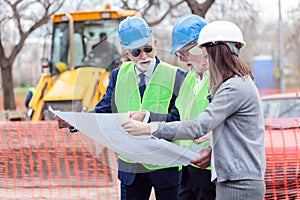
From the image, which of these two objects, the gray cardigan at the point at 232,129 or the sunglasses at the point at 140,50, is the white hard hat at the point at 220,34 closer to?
the gray cardigan at the point at 232,129

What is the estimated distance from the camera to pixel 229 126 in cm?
Answer: 295

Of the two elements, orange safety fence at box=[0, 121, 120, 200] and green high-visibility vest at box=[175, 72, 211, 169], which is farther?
orange safety fence at box=[0, 121, 120, 200]

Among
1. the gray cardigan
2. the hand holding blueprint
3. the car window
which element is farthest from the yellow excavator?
the gray cardigan

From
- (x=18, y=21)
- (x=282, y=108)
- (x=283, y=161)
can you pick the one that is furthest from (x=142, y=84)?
(x=18, y=21)

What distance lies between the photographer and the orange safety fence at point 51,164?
630 cm

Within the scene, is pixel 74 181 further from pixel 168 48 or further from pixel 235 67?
pixel 235 67

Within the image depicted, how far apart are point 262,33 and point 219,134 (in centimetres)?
6981

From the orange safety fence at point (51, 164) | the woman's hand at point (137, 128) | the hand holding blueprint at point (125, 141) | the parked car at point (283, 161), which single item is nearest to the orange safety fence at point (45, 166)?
the orange safety fence at point (51, 164)

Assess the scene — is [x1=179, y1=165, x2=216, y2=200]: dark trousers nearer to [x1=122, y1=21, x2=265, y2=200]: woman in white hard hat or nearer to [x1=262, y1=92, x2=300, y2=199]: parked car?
[x1=122, y1=21, x2=265, y2=200]: woman in white hard hat

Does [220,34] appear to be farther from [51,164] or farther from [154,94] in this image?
[51,164]

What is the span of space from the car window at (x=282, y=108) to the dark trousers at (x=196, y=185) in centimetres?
385

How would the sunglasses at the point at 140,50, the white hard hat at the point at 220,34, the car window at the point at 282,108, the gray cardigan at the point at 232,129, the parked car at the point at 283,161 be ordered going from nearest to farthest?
the gray cardigan at the point at 232,129 < the white hard hat at the point at 220,34 < the sunglasses at the point at 140,50 < the parked car at the point at 283,161 < the car window at the point at 282,108

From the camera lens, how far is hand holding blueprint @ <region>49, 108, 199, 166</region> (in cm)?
312

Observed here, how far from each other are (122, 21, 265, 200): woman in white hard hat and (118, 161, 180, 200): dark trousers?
740 mm
